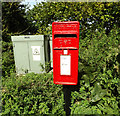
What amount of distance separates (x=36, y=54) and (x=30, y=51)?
0.23m

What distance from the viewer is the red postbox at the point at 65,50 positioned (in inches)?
81.3

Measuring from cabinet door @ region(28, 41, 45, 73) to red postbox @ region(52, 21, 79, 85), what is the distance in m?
2.27

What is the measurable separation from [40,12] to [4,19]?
183cm

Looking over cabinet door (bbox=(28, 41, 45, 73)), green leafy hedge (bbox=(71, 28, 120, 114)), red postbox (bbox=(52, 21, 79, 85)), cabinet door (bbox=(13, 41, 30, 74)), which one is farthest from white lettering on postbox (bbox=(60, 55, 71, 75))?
cabinet door (bbox=(13, 41, 30, 74))

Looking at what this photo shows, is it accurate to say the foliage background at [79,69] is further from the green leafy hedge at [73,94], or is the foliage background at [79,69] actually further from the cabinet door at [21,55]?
the cabinet door at [21,55]

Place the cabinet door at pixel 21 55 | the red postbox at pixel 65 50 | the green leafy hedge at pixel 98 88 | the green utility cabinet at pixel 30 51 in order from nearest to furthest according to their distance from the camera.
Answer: the red postbox at pixel 65 50
the green leafy hedge at pixel 98 88
the green utility cabinet at pixel 30 51
the cabinet door at pixel 21 55

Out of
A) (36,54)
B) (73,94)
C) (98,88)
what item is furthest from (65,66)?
(36,54)

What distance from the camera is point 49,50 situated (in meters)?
5.07

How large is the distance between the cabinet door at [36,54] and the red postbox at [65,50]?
7.44 feet

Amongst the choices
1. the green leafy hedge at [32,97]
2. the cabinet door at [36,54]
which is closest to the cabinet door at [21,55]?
the cabinet door at [36,54]

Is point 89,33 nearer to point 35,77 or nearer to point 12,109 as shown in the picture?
point 35,77

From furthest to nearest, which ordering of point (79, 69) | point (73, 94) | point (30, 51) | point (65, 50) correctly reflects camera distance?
point (30, 51) → point (79, 69) → point (73, 94) → point (65, 50)

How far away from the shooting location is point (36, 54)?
4562 millimetres

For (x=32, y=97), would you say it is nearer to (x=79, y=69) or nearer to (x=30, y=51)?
(x=79, y=69)
